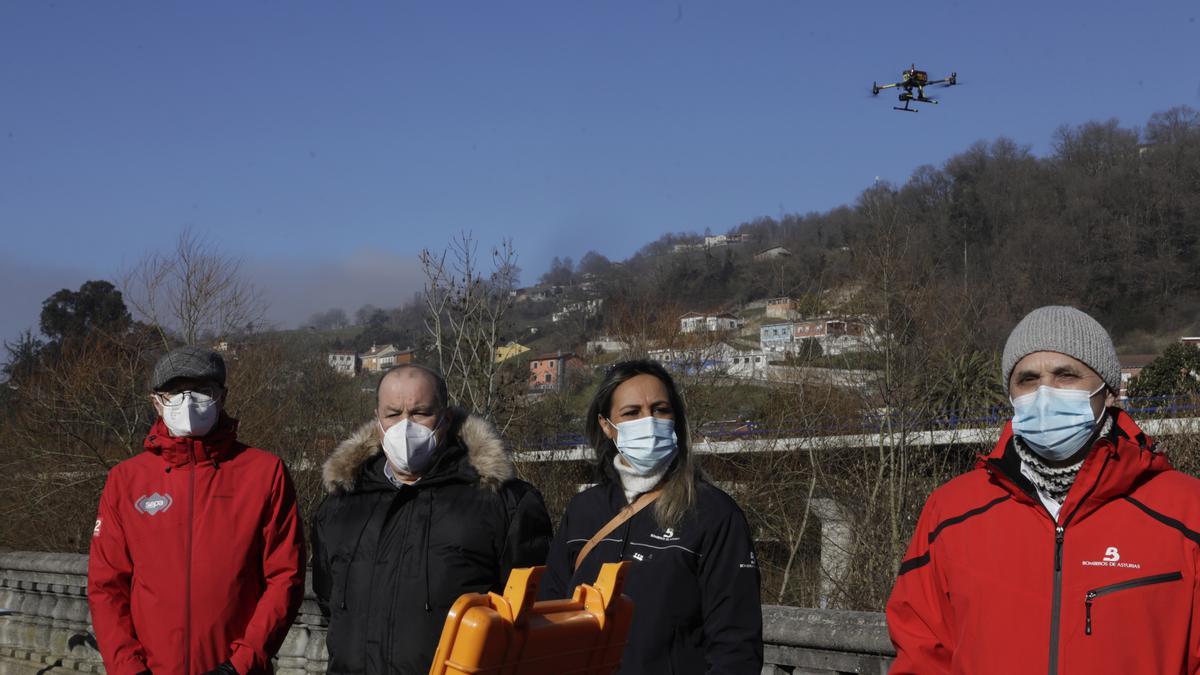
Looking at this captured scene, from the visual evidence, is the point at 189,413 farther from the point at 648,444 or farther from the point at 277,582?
the point at 648,444

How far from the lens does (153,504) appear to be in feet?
13.7

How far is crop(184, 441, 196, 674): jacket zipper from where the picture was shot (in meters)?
4.02

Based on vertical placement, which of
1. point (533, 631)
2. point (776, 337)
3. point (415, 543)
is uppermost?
point (776, 337)

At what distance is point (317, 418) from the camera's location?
3422 centimetres

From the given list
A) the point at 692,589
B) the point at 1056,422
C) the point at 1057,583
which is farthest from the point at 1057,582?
the point at 692,589

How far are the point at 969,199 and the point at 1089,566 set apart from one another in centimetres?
8223

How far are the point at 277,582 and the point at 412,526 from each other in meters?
0.63

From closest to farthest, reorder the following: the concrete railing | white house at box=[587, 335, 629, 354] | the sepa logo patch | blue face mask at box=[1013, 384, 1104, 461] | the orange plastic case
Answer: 1. the orange plastic case
2. blue face mask at box=[1013, 384, 1104, 461]
3. the sepa logo patch
4. the concrete railing
5. white house at box=[587, 335, 629, 354]

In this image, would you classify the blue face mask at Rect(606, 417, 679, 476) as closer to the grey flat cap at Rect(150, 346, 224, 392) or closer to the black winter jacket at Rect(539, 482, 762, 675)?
the black winter jacket at Rect(539, 482, 762, 675)

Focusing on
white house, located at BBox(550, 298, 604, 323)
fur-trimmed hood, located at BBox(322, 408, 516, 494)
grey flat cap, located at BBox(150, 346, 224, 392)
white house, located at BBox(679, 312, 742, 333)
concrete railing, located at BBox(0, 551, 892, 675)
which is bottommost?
concrete railing, located at BBox(0, 551, 892, 675)

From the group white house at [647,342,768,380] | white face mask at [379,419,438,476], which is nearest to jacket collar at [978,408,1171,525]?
white face mask at [379,419,438,476]

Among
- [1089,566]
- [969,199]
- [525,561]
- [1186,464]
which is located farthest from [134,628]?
[969,199]

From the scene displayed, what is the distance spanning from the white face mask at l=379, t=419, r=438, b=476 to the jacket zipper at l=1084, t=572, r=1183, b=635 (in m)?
2.16

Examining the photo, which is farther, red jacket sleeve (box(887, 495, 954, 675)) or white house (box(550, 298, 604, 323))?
white house (box(550, 298, 604, 323))
